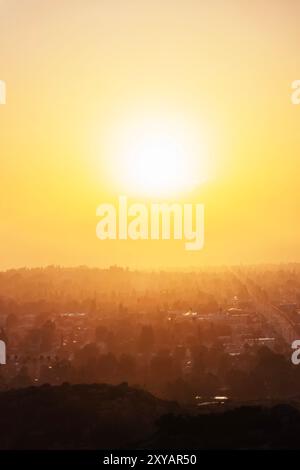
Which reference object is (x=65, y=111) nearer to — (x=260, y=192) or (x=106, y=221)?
(x=106, y=221)

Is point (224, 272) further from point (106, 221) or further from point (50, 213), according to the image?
point (50, 213)

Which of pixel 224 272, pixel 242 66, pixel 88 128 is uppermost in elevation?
pixel 242 66

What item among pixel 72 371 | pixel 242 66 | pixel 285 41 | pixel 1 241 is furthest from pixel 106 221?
pixel 285 41

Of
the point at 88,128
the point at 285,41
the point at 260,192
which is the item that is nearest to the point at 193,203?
the point at 260,192

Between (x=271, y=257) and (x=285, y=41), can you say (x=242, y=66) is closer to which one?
(x=285, y=41)

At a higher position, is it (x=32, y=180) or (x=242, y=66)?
(x=242, y=66)

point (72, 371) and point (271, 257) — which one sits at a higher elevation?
point (271, 257)

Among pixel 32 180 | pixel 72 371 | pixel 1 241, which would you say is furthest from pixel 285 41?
pixel 72 371

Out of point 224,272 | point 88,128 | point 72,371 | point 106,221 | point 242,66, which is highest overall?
point 242,66
